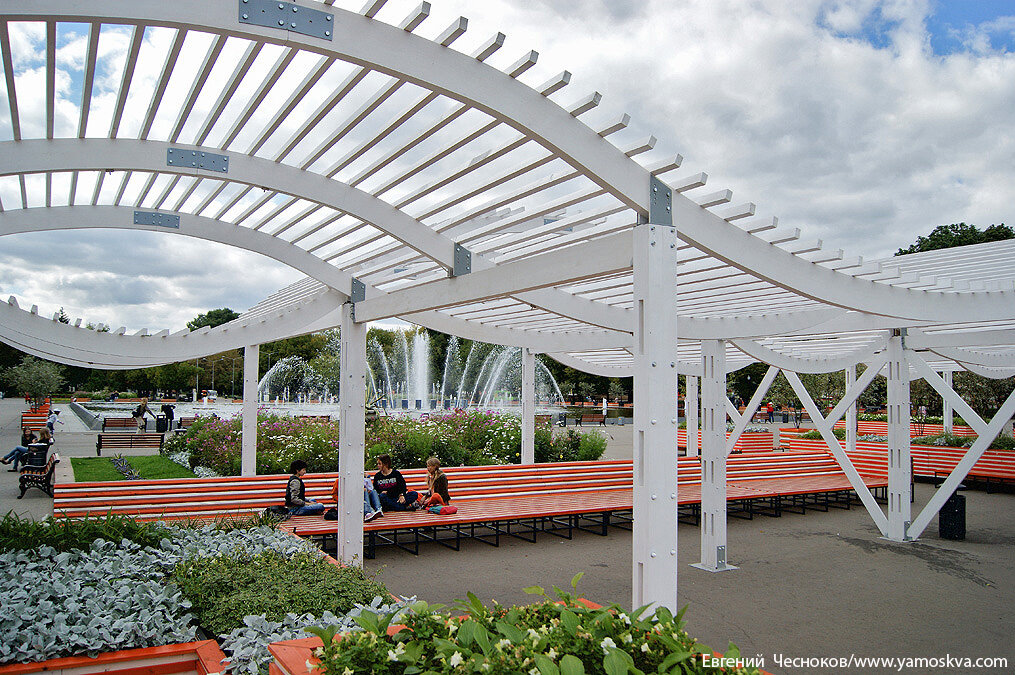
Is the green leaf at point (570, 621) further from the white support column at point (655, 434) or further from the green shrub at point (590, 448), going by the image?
the green shrub at point (590, 448)

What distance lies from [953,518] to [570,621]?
32.3ft

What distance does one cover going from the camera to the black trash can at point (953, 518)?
1029 centimetres

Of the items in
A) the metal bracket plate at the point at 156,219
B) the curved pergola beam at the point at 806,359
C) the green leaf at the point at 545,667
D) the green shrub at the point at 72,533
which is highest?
the metal bracket plate at the point at 156,219

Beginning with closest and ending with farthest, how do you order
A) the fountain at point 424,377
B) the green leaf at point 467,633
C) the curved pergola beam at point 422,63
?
the green leaf at point 467,633 < the curved pergola beam at point 422,63 < the fountain at point 424,377

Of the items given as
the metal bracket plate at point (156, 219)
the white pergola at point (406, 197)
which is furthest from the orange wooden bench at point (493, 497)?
the metal bracket plate at point (156, 219)

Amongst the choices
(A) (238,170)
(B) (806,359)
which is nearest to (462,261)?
(A) (238,170)

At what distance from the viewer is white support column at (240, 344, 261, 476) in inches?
393

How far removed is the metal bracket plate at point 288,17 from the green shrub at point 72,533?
4.42 metres

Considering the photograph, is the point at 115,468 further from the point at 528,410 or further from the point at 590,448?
the point at 590,448

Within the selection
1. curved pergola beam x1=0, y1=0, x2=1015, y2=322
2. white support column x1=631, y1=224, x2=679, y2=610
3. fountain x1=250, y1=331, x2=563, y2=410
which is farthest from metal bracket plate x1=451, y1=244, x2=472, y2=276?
fountain x1=250, y1=331, x2=563, y2=410

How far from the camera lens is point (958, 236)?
37312 mm

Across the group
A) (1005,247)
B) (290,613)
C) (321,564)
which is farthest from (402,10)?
(1005,247)

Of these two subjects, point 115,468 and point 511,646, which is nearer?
point 511,646

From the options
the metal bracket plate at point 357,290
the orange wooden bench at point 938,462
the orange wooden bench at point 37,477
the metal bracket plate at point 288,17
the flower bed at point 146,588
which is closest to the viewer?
the metal bracket plate at point 288,17
